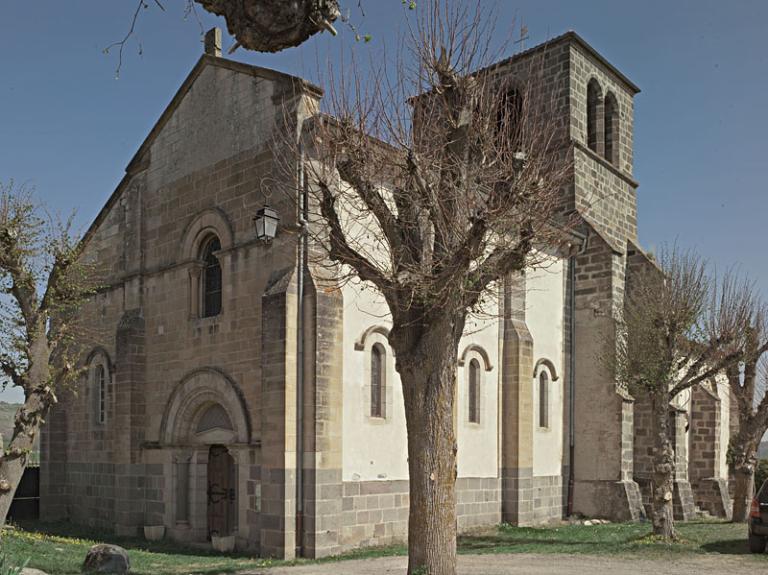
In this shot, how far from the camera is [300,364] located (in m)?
14.3

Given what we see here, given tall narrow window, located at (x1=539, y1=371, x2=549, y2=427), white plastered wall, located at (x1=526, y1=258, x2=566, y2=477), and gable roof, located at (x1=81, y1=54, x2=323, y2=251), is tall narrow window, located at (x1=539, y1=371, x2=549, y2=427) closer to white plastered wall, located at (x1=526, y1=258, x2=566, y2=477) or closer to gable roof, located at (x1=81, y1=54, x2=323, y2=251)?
white plastered wall, located at (x1=526, y1=258, x2=566, y2=477)

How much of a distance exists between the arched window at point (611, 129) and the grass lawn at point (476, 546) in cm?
1120

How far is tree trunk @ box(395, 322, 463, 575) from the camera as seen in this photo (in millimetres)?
9336

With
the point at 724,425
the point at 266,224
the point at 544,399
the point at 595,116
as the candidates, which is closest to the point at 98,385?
the point at 266,224

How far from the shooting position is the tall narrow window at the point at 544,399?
20.2 meters

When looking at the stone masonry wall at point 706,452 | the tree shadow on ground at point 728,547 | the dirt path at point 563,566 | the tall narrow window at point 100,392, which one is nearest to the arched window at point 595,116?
the stone masonry wall at point 706,452

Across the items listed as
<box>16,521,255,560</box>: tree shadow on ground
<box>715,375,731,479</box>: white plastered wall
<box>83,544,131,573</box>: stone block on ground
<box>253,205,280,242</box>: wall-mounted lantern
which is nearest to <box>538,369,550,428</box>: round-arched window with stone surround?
<box>16,521,255,560</box>: tree shadow on ground

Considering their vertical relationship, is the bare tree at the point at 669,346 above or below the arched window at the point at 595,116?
below

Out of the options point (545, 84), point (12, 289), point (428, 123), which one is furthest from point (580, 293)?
point (12, 289)

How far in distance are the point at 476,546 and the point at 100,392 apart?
10.3 metres

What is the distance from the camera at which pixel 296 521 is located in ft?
45.4

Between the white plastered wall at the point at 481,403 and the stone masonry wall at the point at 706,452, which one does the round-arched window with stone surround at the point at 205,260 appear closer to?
the white plastered wall at the point at 481,403

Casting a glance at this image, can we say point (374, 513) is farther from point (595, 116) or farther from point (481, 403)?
point (595, 116)

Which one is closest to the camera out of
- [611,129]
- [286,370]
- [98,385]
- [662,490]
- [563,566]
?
[563,566]
